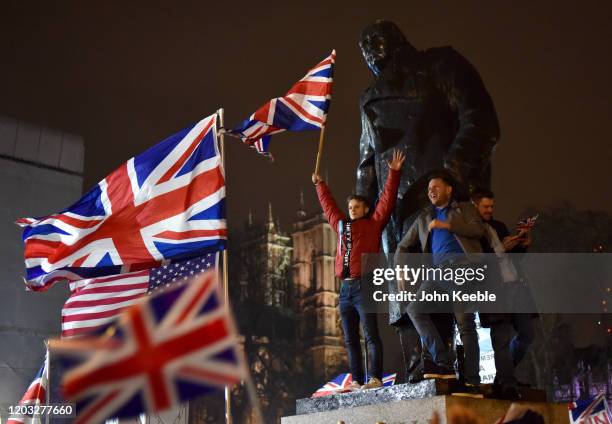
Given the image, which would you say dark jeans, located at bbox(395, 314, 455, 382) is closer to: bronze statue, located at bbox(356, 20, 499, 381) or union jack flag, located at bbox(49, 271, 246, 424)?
bronze statue, located at bbox(356, 20, 499, 381)

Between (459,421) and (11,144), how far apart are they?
2756 cm

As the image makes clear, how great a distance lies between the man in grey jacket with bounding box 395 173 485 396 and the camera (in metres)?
5.70

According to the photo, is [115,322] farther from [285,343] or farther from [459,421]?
[285,343]

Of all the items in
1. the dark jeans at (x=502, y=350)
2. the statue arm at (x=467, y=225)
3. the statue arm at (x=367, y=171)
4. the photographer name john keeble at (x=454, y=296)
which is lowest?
the dark jeans at (x=502, y=350)

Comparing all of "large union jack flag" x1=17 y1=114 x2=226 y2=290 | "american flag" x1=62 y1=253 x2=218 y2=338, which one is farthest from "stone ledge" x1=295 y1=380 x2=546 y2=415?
"american flag" x1=62 y1=253 x2=218 y2=338

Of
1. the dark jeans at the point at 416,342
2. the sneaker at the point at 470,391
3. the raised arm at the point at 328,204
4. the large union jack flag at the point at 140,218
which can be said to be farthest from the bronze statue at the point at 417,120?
the large union jack flag at the point at 140,218

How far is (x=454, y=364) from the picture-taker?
6160 millimetres

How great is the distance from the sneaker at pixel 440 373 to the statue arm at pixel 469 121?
1786 mm

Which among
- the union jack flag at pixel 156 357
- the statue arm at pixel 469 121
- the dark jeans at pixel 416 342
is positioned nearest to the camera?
the union jack flag at pixel 156 357

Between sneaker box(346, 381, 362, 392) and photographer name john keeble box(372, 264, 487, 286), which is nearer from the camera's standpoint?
photographer name john keeble box(372, 264, 487, 286)

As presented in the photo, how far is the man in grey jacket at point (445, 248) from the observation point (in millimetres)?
5699

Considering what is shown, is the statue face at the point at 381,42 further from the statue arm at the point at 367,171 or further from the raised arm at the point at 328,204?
the raised arm at the point at 328,204

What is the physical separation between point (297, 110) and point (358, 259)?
7.32ft

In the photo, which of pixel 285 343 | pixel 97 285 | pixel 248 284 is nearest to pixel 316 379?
pixel 285 343
